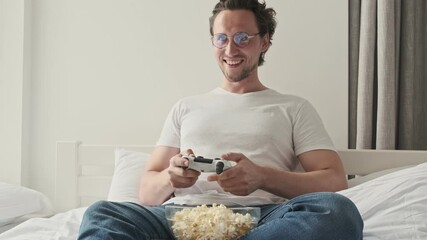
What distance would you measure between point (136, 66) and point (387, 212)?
125 centimetres

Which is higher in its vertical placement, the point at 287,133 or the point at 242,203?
the point at 287,133

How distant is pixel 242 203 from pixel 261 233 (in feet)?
1.28

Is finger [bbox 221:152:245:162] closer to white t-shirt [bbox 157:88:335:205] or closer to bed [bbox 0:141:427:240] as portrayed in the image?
white t-shirt [bbox 157:88:335:205]

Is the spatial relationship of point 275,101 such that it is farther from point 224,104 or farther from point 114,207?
point 114,207

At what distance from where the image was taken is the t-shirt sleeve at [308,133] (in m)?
1.53

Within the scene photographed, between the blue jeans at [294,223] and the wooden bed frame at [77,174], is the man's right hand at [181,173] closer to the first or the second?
the blue jeans at [294,223]

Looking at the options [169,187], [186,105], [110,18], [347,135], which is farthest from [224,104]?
[110,18]

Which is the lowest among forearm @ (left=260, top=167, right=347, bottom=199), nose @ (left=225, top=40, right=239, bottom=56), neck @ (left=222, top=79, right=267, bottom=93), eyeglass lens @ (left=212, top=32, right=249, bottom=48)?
forearm @ (left=260, top=167, right=347, bottom=199)

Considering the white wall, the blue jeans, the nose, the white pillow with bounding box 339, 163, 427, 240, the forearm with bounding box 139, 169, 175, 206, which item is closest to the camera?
the blue jeans

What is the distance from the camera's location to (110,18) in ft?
7.33

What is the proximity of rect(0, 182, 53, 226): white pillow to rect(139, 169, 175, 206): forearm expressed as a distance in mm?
541

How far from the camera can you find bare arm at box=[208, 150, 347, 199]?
1.31 m

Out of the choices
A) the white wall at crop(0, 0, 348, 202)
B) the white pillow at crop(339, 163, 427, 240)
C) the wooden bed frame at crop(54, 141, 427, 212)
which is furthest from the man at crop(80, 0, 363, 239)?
the wooden bed frame at crop(54, 141, 427, 212)

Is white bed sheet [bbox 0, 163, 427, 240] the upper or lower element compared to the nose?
lower
